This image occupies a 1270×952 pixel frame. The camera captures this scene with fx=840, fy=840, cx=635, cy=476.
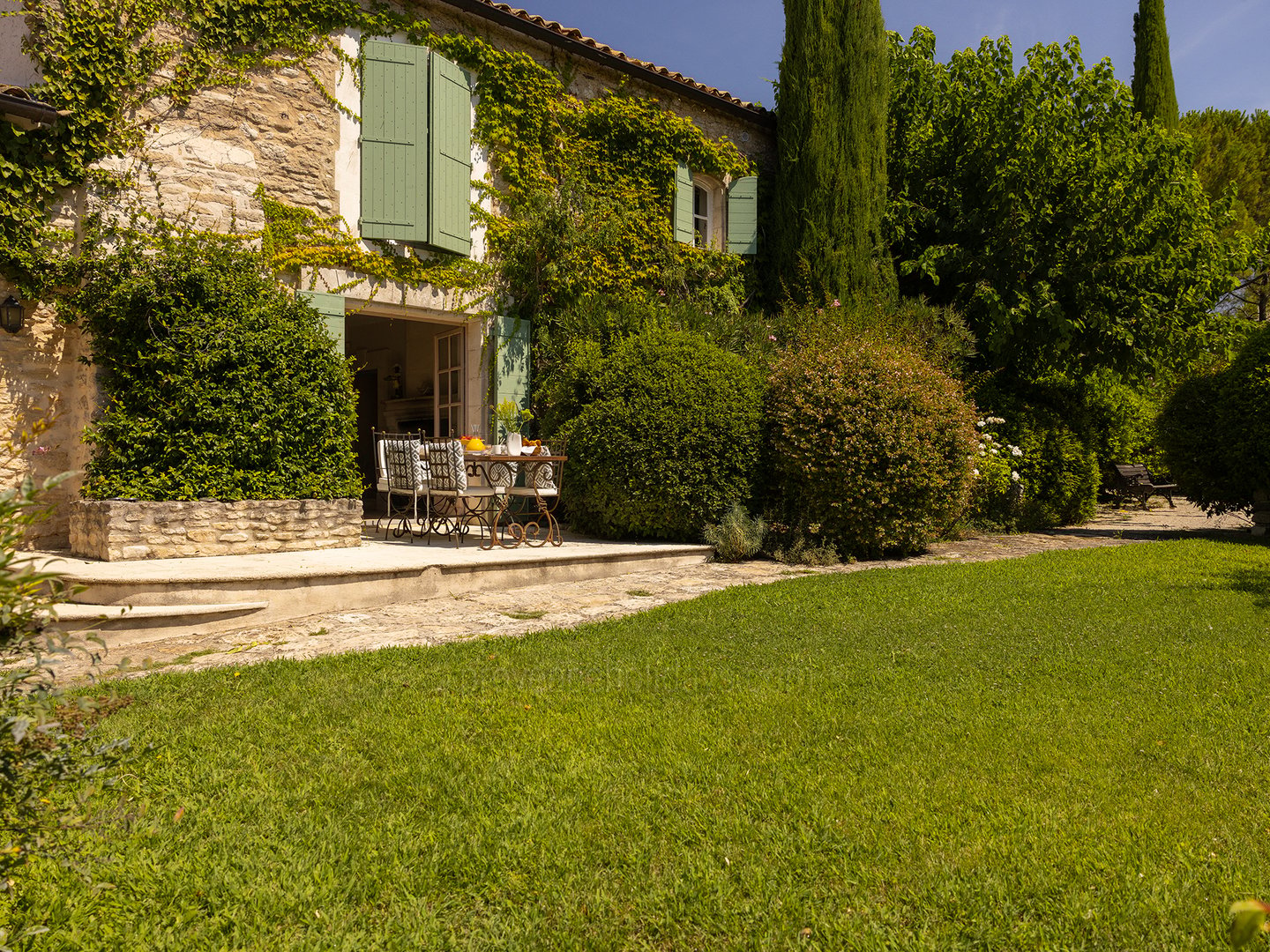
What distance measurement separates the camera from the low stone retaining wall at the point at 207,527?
668 centimetres

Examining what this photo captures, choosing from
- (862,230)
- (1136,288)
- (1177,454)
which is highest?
(862,230)

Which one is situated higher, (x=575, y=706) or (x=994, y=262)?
(x=994, y=262)

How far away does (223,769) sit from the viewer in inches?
118

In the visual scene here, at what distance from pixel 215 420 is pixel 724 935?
21.7 feet

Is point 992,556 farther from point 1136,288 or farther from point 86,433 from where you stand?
point 86,433

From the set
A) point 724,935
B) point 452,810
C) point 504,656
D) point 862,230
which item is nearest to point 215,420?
point 504,656

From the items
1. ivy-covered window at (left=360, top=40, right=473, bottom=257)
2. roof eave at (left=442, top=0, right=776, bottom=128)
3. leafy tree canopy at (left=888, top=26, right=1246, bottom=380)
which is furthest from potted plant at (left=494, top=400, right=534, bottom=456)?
leafy tree canopy at (left=888, top=26, right=1246, bottom=380)

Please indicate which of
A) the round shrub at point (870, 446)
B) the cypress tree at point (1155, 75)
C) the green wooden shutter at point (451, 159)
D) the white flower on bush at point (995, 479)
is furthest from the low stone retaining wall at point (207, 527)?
the cypress tree at point (1155, 75)

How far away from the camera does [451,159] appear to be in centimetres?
962

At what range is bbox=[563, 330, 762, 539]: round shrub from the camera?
8.30 metres

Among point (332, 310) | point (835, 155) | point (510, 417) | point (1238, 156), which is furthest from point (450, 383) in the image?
point (1238, 156)

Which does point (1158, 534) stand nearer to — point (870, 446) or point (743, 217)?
point (870, 446)

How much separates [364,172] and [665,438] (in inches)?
177

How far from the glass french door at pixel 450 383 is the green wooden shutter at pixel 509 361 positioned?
470mm
